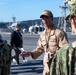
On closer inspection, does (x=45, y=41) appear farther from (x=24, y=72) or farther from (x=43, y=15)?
(x=24, y=72)

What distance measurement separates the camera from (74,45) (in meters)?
2.19

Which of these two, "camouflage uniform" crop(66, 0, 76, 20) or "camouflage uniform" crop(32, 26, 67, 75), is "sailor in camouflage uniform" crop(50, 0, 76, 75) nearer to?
"camouflage uniform" crop(66, 0, 76, 20)

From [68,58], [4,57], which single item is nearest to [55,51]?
[4,57]

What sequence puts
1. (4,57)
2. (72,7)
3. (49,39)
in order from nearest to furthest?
(72,7) → (4,57) → (49,39)

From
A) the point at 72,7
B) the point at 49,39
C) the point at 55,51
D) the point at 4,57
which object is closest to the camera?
the point at 72,7

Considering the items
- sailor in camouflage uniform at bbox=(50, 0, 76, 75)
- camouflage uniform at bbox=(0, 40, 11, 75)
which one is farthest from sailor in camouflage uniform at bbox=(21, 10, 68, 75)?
sailor in camouflage uniform at bbox=(50, 0, 76, 75)

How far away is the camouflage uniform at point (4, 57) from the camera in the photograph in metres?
4.00

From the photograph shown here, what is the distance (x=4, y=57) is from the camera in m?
4.04

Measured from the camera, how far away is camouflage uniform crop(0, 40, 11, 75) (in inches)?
158

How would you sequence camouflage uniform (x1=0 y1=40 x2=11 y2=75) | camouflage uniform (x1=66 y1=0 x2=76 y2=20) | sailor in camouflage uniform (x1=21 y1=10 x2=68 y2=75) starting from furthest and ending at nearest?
sailor in camouflage uniform (x1=21 y1=10 x2=68 y2=75) → camouflage uniform (x1=0 y1=40 x2=11 y2=75) → camouflage uniform (x1=66 y1=0 x2=76 y2=20)

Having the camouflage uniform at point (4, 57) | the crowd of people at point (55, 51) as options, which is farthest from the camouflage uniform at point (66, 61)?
the camouflage uniform at point (4, 57)

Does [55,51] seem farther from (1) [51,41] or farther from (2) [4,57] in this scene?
(2) [4,57]

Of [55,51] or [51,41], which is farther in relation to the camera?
[51,41]

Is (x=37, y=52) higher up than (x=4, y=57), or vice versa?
(x=4, y=57)
